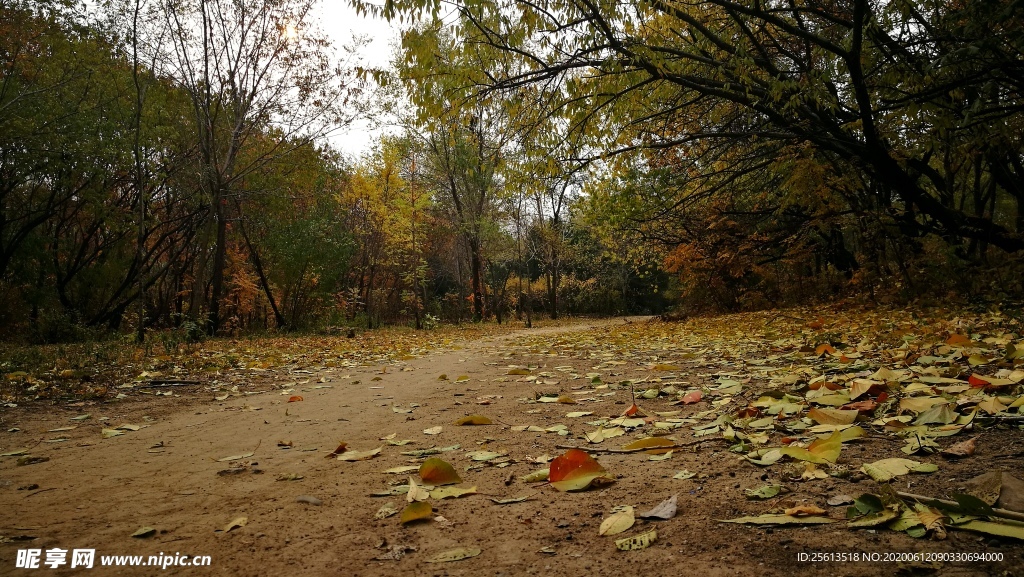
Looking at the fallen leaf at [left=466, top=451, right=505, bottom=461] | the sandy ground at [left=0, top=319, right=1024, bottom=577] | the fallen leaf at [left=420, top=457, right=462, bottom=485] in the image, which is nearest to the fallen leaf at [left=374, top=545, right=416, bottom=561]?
the sandy ground at [left=0, top=319, right=1024, bottom=577]

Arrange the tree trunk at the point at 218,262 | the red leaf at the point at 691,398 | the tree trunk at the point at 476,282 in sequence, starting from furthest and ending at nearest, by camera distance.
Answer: the tree trunk at the point at 476,282
the tree trunk at the point at 218,262
the red leaf at the point at 691,398

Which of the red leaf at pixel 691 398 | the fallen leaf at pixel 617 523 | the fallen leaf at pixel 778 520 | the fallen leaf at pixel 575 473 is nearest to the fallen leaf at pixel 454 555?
the fallen leaf at pixel 617 523

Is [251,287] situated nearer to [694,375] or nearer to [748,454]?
[694,375]

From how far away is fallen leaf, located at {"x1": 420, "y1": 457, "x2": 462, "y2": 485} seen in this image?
1780mm

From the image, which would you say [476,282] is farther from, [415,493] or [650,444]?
[415,493]

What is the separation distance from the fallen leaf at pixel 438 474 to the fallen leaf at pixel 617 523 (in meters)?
0.64

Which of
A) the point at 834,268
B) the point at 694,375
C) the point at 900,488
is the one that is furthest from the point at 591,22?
the point at 834,268

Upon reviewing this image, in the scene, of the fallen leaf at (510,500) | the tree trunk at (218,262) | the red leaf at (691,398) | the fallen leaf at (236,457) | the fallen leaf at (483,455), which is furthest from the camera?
the tree trunk at (218,262)

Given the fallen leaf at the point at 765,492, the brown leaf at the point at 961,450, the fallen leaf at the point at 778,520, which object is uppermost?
the brown leaf at the point at 961,450

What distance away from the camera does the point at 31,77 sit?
9.51 metres

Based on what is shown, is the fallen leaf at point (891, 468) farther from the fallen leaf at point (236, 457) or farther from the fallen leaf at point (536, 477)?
the fallen leaf at point (236, 457)

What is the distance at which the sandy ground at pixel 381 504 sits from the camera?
1.12m

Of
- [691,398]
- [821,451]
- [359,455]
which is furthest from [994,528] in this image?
[359,455]

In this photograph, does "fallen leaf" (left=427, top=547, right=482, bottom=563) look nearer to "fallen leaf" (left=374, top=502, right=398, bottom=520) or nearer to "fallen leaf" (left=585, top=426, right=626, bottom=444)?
"fallen leaf" (left=374, top=502, right=398, bottom=520)
